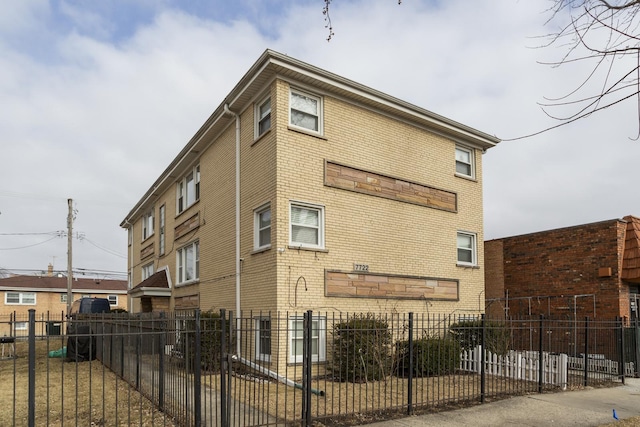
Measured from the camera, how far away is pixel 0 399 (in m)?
9.93

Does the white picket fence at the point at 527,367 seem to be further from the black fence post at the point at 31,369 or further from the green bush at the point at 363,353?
the black fence post at the point at 31,369

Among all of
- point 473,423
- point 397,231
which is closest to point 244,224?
point 397,231

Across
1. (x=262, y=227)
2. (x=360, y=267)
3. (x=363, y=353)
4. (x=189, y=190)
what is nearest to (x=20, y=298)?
(x=189, y=190)

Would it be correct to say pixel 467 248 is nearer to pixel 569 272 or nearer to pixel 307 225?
pixel 569 272

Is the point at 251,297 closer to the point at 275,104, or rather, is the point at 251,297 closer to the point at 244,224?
the point at 244,224

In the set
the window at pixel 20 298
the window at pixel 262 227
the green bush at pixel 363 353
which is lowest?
the window at pixel 20 298

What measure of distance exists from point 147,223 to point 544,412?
22.4 m

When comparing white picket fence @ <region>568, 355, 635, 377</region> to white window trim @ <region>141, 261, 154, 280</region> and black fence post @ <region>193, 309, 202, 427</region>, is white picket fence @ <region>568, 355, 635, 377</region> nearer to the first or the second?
black fence post @ <region>193, 309, 202, 427</region>

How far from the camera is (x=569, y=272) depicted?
1709 cm

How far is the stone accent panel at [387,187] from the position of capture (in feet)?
43.1

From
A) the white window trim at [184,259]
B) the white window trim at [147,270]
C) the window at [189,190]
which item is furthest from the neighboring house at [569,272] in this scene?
the white window trim at [147,270]

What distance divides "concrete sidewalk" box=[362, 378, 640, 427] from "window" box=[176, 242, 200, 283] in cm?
1092

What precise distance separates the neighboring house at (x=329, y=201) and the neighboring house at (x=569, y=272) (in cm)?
314

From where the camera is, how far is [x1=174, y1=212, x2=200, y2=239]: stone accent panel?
17.6 m
